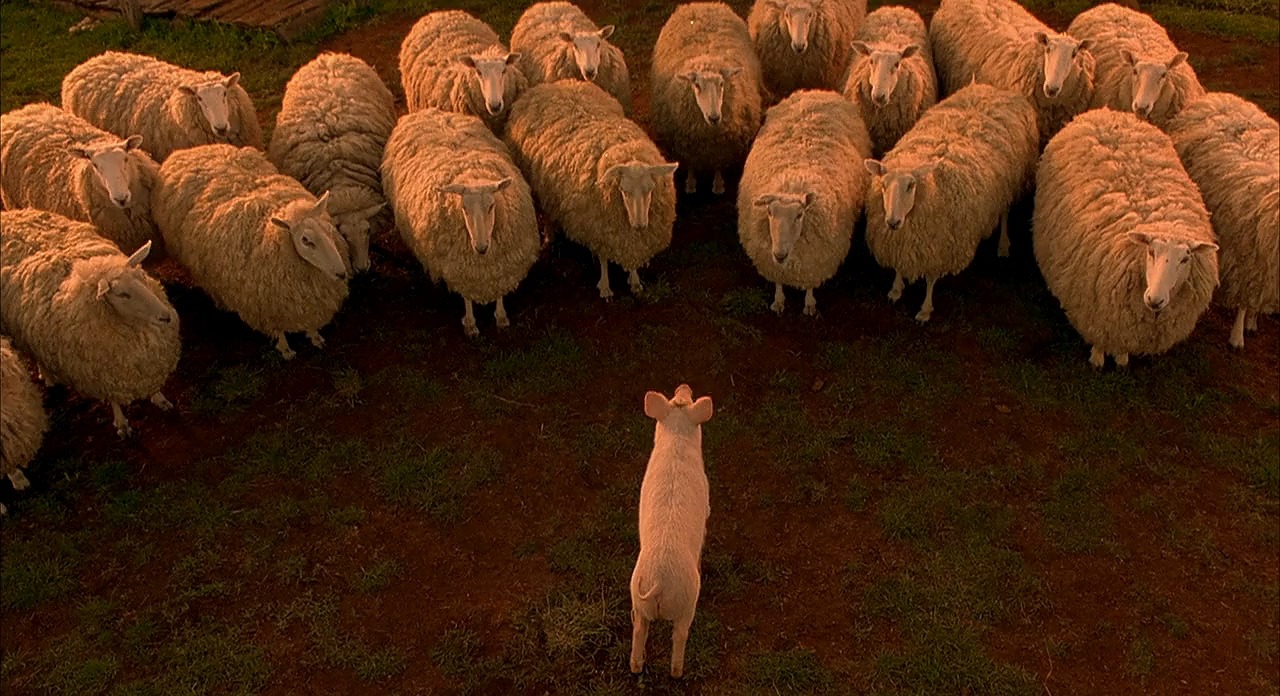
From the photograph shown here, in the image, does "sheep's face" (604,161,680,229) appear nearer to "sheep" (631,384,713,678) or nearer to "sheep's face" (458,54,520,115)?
"sheep's face" (458,54,520,115)

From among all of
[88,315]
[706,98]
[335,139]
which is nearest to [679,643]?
[88,315]

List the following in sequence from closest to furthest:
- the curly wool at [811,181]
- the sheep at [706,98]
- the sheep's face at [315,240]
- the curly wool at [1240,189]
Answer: the curly wool at [1240,189] < the sheep's face at [315,240] < the curly wool at [811,181] < the sheep at [706,98]

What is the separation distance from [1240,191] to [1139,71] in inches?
62.6

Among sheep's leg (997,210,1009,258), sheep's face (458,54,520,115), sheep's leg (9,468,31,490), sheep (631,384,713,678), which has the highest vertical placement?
sheep's face (458,54,520,115)

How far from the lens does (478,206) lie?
705 cm

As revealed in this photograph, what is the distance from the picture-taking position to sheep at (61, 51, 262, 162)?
28.1ft

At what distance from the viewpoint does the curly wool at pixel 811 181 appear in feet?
24.6

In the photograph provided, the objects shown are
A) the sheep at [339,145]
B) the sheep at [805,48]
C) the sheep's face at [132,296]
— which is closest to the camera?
the sheep's face at [132,296]

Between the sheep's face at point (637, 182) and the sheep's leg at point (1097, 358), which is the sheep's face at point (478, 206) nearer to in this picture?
the sheep's face at point (637, 182)

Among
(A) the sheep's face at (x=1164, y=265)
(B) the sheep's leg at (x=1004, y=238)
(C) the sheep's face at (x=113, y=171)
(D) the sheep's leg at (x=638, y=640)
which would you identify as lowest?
(D) the sheep's leg at (x=638, y=640)

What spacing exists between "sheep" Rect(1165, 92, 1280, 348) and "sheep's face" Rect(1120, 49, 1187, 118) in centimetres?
29

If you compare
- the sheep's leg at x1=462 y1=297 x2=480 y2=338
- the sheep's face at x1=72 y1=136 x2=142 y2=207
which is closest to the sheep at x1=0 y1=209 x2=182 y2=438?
the sheep's face at x1=72 y1=136 x2=142 y2=207

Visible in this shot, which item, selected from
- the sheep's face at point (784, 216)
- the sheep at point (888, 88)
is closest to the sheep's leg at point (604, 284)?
the sheep's face at point (784, 216)

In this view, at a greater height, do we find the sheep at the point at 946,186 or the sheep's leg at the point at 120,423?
the sheep at the point at 946,186
